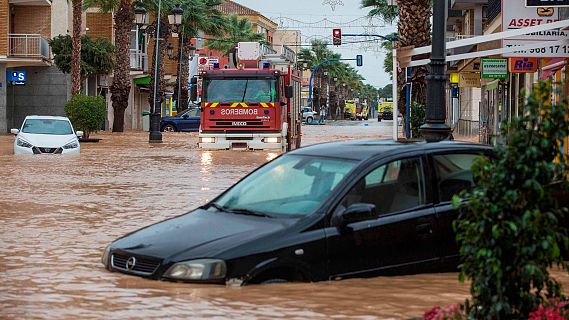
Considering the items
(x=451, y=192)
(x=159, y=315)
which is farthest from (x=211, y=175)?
(x=159, y=315)

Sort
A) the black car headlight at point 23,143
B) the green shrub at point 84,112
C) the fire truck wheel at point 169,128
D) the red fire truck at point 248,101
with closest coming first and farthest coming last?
the black car headlight at point 23,143 < the red fire truck at point 248,101 < the green shrub at point 84,112 < the fire truck wheel at point 169,128

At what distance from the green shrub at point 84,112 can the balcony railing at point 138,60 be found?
2627 cm

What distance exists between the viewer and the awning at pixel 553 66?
83.5 feet

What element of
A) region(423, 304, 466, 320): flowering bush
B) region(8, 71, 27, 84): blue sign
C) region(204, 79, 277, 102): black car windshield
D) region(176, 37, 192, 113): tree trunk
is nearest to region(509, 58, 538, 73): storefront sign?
region(204, 79, 277, 102): black car windshield

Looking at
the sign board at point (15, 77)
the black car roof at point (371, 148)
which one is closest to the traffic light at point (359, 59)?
the sign board at point (15, 77)

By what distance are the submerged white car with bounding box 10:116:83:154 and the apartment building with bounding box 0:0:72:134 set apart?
67.4 feet

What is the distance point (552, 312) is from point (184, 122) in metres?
58.6

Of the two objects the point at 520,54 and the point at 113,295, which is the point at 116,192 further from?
the point at 113,295

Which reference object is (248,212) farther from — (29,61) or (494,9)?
(29,61)

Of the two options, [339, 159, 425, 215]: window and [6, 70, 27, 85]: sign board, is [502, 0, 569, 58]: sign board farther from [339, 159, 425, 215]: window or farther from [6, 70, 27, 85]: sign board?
[6, 70, 27, 85]: sign board

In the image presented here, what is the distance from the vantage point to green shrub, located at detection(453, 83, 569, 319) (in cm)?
568

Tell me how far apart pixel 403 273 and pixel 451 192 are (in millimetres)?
884

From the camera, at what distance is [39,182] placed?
71.4ft

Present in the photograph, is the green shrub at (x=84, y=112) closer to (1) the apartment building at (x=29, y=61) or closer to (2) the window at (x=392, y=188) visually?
(1) the apartment building at (x=29, y=61)
